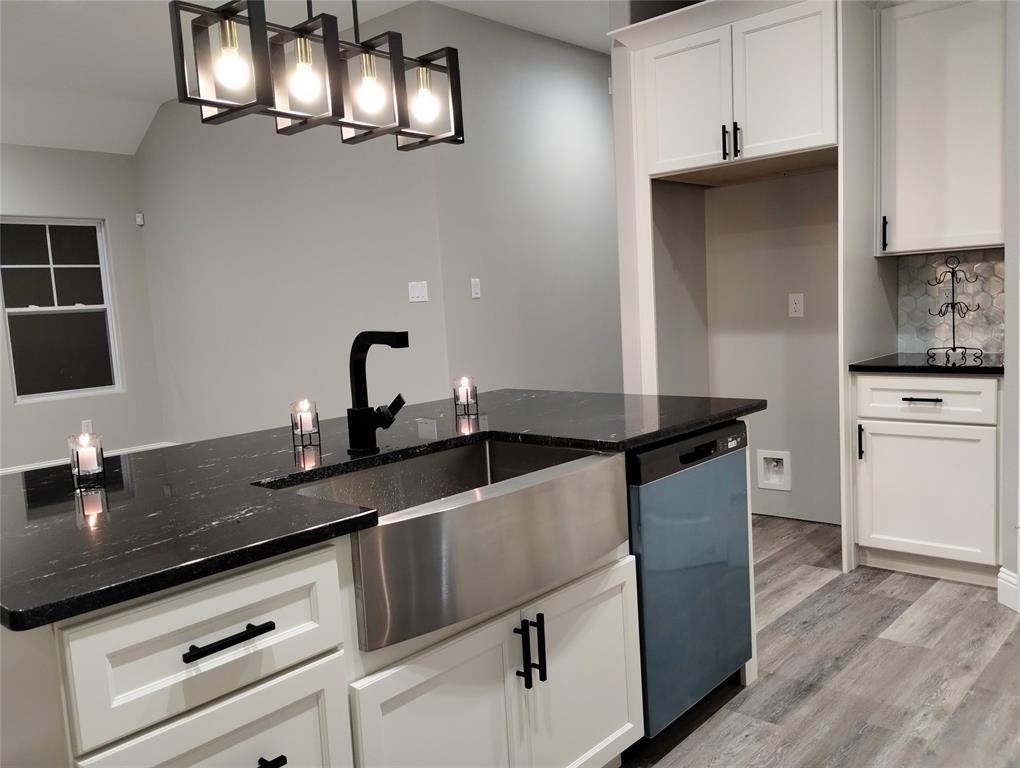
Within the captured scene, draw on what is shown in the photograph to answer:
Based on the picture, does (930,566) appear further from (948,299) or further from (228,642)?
(228,642)

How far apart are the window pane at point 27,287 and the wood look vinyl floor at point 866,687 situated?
17.4 feet

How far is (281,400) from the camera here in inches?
203

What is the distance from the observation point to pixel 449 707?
1576 mm

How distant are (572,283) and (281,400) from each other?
6.43 feet

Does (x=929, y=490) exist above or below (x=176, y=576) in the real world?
below

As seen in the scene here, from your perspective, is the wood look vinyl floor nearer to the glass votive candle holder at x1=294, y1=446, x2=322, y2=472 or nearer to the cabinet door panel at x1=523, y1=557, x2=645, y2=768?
the cabinet door panel at x1=523, y1=557, x2=645, y2=768

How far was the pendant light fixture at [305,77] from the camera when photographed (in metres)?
1.74

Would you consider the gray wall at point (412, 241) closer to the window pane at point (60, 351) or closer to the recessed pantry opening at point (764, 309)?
the window pane at point (60, 351)

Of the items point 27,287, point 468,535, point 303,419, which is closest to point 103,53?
point 27,287

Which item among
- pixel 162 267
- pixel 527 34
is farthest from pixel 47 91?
pixel 527 34

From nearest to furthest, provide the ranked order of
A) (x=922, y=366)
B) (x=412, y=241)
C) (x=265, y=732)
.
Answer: (x=265, y=732) → (x=922, y=366) → (x=412, y=241)

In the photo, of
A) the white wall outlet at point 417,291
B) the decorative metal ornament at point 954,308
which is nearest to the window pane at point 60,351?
the white wall outlet at point 417,291

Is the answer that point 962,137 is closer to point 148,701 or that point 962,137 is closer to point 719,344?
point 719,344

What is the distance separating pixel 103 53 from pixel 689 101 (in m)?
3.44
